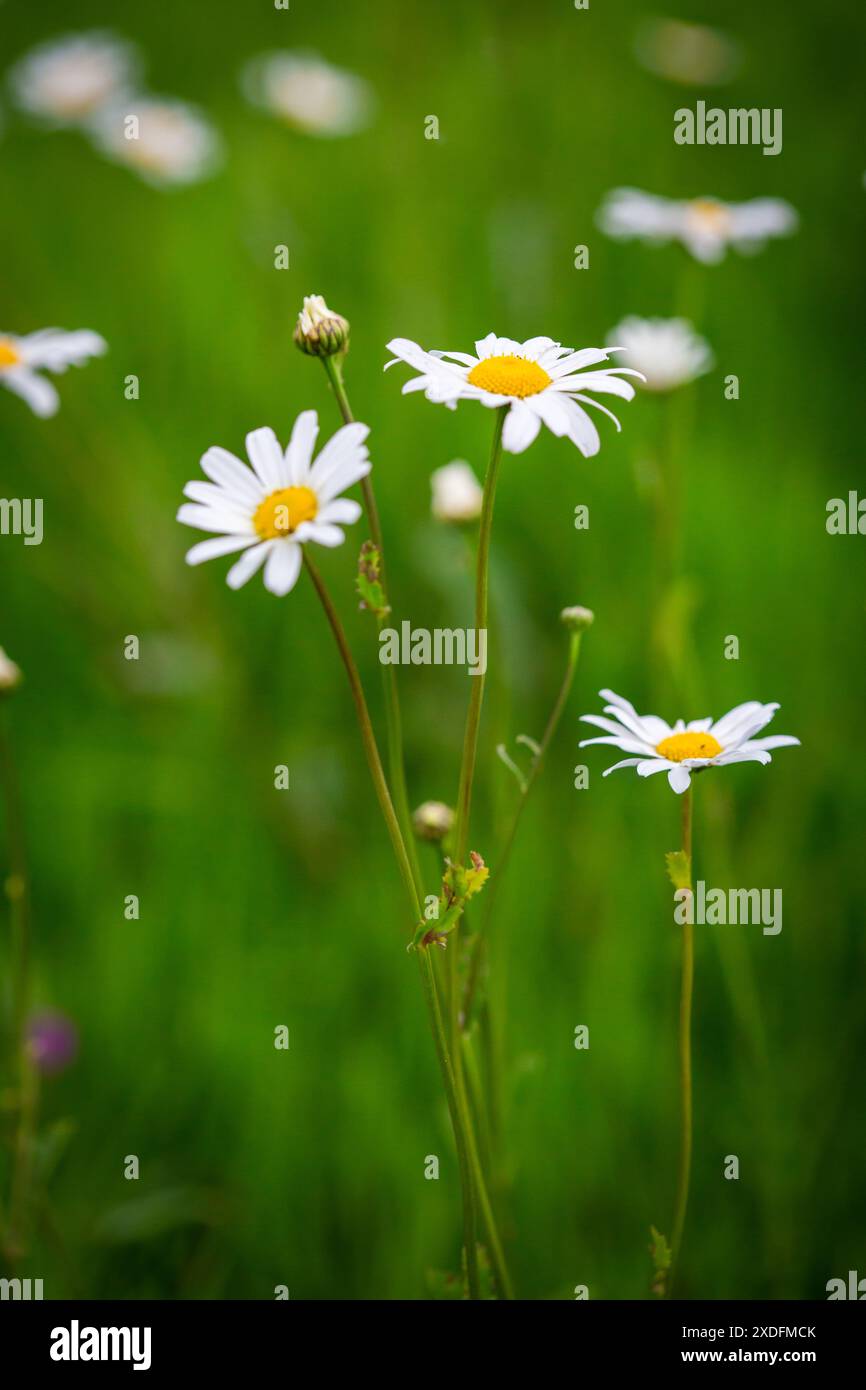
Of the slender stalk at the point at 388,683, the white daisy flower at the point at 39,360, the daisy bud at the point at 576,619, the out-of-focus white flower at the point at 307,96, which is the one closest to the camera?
the slender stalk at the point at 388,683

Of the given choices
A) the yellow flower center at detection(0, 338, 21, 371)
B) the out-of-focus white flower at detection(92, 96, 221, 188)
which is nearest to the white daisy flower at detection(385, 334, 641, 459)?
the yellow flower center at detection(0, 338, 21, 371)

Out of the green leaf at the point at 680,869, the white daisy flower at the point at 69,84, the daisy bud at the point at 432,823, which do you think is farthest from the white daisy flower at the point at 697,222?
the white daisy flower at the point at 69,84

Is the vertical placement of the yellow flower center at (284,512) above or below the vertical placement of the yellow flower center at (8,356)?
below

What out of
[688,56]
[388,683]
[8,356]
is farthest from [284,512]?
[688,56]

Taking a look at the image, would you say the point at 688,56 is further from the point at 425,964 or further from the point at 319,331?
the point at 425,964

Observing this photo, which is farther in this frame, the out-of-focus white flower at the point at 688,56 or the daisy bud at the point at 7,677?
the out-of-focus white flower at the point at 688,56

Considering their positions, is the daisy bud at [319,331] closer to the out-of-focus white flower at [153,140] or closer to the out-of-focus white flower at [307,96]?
the out-of-focus white flower at [153,140]
